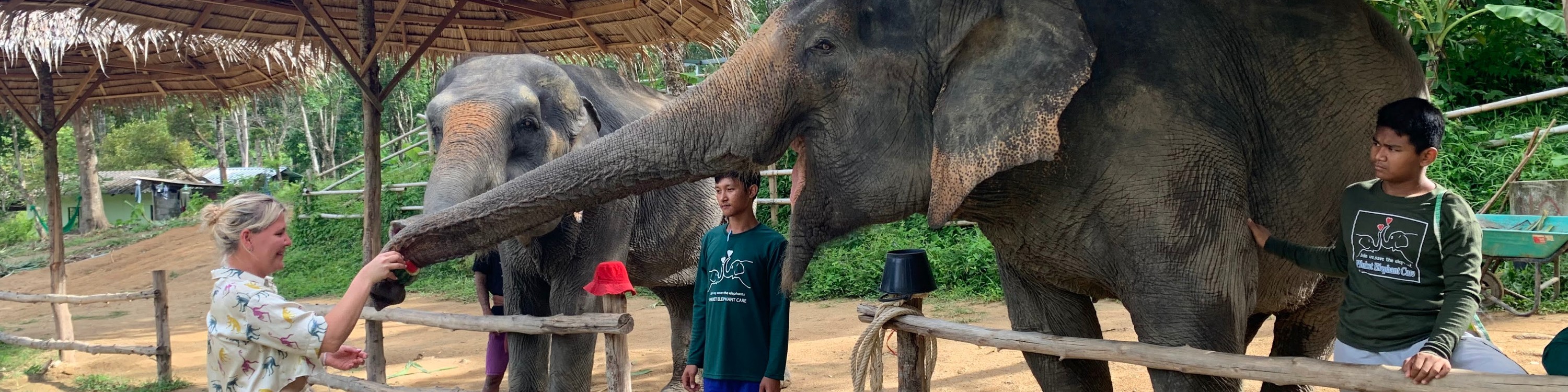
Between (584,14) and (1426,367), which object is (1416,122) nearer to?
(1426,367)

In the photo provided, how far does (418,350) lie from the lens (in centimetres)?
806

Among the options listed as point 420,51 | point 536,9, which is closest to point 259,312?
point 420,51

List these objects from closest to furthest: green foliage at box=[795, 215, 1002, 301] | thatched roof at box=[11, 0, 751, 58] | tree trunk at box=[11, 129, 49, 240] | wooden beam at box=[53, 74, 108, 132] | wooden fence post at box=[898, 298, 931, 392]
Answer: wooden fence post at box=[898, 298, 931, 392] → thatched roof at box=[11, 0, 751, 58] → wooden beam at box=[53, 74, 108, 132] → green foliage at box=[795, 215, 1002, 301] → tree trunk at box=[11, 129, 49, 240]

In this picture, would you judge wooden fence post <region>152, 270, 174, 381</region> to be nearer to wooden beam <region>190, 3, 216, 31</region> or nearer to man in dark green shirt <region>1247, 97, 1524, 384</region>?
wooden beam <region>190, 3, 216, 31</region>

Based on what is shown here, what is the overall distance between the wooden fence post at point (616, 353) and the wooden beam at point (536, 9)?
1.85 m

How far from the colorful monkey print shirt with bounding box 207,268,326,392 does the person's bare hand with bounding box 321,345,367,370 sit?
0.60 ft

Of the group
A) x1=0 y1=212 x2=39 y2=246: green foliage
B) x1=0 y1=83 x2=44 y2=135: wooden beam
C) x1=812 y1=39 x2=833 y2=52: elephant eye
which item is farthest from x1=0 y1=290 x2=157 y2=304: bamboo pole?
x1=0 y1=212 x2=39 y2=246: green foliage

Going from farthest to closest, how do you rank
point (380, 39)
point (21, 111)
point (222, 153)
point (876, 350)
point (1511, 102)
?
point (222, 153) → point (21, 111) → point (1511, 102) → point (380, 39) → point (876, 350)

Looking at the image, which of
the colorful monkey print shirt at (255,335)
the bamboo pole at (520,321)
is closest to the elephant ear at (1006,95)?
the colorful monkey print shirt at (255,335)

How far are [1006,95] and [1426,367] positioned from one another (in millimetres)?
971

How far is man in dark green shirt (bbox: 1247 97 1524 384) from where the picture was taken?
2.03 m

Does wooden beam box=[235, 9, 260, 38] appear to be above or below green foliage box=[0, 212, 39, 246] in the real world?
above

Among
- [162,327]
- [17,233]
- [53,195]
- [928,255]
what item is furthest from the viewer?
[17,233]

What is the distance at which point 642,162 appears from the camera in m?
2.48
